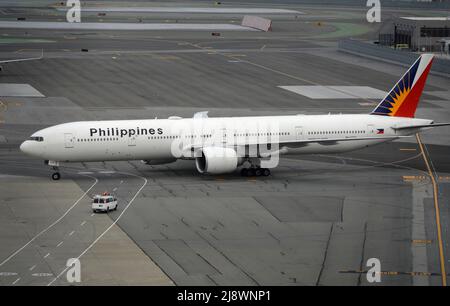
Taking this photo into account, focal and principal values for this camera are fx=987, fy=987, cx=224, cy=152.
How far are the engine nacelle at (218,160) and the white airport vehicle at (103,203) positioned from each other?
11.1 meters

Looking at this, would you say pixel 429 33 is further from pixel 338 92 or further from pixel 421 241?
pixel 421 241

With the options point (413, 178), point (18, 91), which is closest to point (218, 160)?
point (413, 178)

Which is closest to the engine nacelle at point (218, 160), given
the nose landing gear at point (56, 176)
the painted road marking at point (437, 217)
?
the nose landing gear at point (56, 176)

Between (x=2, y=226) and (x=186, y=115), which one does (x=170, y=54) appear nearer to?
(x=186, y=115)

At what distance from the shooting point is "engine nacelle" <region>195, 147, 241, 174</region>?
246 feet

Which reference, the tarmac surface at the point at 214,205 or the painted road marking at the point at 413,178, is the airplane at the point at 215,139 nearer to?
the tarmac surface at the point at 214,205

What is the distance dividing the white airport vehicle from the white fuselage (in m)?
9.68

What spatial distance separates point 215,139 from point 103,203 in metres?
14.6

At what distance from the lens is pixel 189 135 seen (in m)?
76.6

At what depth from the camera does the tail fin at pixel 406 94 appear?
82.9 m

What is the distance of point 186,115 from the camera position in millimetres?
105938

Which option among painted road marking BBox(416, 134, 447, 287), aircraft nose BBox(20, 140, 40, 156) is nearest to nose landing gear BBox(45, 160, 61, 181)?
aircraft nose BBox(20, 140, 40, 156)

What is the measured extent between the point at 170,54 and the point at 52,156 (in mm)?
86878

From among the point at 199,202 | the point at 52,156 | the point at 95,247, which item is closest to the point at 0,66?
the point at 52,156
